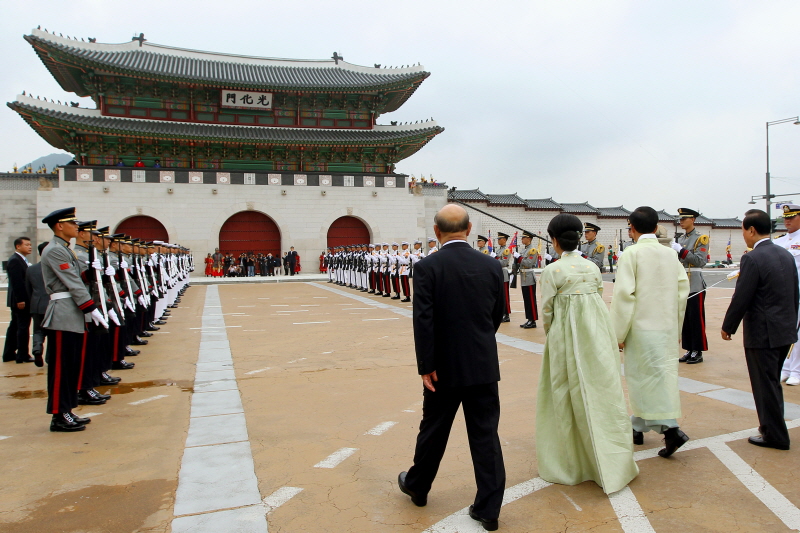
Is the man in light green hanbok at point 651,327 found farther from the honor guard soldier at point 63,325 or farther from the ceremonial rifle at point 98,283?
the ceremonial rifle at point 98,283

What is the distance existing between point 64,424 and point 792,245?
7.51 meters

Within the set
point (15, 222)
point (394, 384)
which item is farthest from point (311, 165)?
point (394, 384)

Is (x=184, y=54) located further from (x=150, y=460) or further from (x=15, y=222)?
(x=150, y=460)

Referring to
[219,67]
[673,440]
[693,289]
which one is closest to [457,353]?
[673,440]

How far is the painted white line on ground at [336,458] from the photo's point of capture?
3.61 meters

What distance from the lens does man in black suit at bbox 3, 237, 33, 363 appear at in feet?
24.7

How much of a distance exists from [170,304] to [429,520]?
523 inches

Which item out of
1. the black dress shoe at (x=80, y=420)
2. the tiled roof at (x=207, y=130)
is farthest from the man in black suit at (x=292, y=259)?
the black dress shoe at (x=80, y=420)

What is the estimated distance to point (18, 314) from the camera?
24.7ft

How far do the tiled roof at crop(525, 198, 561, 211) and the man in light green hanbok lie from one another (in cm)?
3307

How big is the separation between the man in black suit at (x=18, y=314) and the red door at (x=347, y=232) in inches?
944

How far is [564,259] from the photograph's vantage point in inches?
141

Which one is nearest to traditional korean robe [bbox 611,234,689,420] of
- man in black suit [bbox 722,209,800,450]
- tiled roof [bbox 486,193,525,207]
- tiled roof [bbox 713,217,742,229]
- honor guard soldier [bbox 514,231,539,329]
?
man in black suit [bbox 722,209,800,450]

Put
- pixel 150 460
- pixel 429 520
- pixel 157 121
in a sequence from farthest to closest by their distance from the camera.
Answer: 1. pixel 157 121
2. pixel 150 460
3. pixel 429 520
